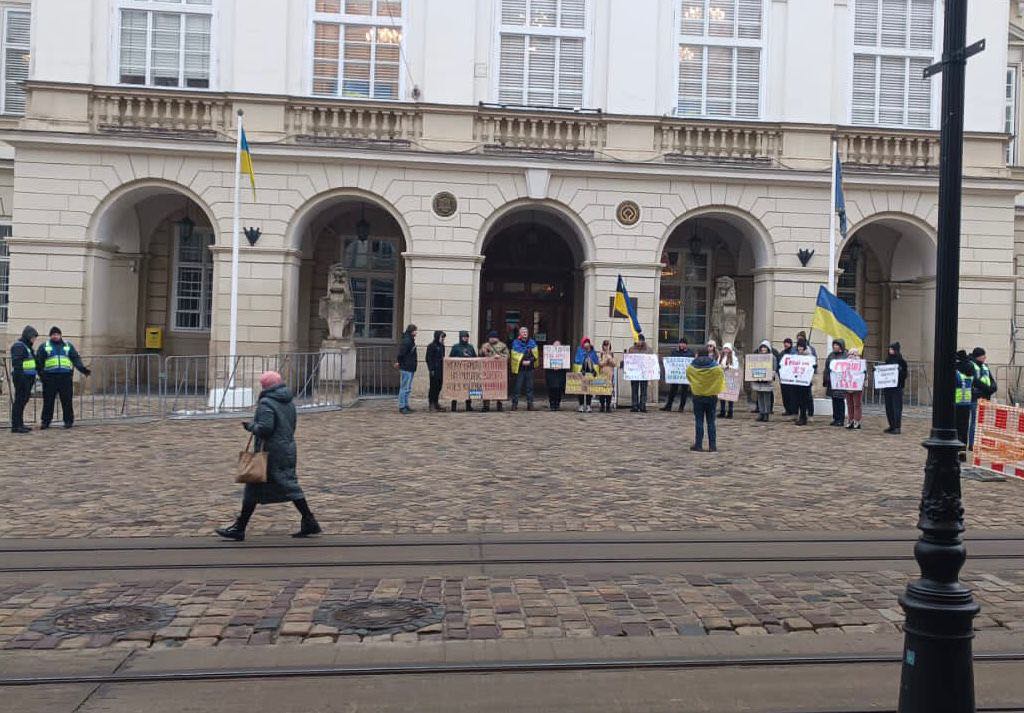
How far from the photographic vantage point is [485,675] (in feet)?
17.6

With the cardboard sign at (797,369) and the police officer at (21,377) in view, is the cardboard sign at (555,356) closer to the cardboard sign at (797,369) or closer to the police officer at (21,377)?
the cardboard sign at (797,369)

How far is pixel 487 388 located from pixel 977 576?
44.1 ft

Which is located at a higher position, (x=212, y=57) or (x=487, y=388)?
(x=212, y=57)

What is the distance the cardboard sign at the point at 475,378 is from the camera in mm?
20078

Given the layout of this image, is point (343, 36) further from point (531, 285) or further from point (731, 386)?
point (731, 386)

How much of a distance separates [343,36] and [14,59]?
9997mm

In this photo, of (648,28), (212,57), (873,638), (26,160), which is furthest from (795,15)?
(873,638)

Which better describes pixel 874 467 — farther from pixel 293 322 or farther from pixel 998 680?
pixel 293 322

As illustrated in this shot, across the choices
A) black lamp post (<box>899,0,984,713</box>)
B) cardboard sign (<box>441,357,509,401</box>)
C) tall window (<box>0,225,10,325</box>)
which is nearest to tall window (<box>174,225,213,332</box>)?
tall window (<box>0,225,10,325</box>)

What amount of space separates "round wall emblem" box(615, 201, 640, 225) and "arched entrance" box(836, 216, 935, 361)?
6064 millimetres

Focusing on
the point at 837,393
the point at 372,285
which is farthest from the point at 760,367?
the point at 372,285

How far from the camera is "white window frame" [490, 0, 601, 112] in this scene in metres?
23.2

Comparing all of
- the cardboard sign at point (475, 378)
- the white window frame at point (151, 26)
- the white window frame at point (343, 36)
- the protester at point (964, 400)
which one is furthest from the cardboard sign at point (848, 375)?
the white window frame at point (151, 26)

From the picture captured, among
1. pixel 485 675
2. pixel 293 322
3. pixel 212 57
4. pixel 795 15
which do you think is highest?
pixel 795 15
